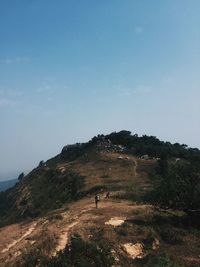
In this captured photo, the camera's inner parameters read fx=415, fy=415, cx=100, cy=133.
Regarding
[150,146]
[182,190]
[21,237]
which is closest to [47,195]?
[150,146]

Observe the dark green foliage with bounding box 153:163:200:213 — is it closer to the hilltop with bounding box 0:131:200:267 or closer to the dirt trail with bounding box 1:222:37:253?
the hilltop with bounding box 0:131:200:267

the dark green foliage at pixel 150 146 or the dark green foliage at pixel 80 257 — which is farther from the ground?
the dark green foliage at pixel 150 146

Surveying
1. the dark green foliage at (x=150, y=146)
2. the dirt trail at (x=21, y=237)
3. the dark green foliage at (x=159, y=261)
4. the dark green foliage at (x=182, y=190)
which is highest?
the dark green foliage at (x=150, y=146)

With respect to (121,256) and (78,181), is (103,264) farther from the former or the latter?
(78,181)

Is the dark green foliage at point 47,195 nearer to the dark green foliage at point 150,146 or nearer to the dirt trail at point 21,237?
the dirt trail at point 21,237

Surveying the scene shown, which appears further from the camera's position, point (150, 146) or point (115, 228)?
point (150, 146)

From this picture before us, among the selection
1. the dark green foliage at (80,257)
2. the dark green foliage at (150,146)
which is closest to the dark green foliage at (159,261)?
the dark green foliage at (80,257)

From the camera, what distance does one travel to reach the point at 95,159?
101188mm

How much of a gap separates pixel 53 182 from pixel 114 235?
58.2 m

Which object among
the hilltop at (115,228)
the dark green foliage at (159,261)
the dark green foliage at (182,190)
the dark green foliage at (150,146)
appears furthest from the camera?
the dark green foliage at (150,146)

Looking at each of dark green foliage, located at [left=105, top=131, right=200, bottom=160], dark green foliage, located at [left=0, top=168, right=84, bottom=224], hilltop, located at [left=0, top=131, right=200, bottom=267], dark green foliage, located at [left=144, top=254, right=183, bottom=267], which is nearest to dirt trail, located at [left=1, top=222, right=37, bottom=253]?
hilltop, located at [left=0, top=131, right=200, bottom=267]

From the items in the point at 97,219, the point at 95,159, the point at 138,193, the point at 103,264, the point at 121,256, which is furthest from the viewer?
the point at 95,159

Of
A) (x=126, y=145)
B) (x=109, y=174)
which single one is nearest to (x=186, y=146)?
(x=126, y=145)

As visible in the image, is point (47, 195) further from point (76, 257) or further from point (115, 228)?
point (76, 257)
